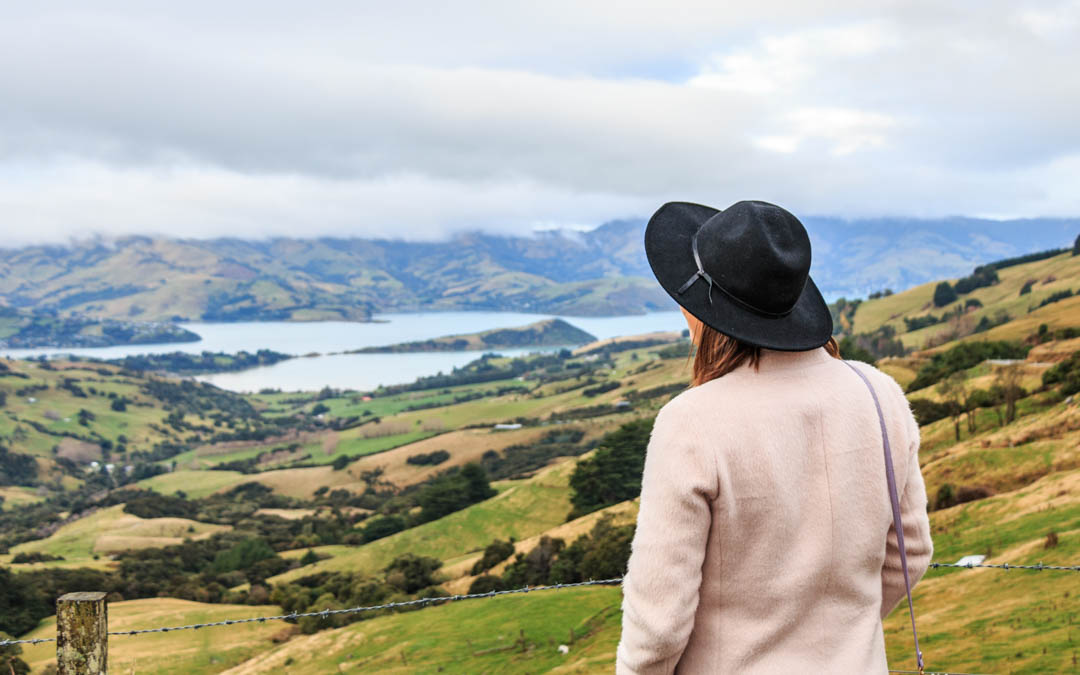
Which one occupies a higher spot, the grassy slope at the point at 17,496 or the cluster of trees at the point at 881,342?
the cluster of trees at the point at 881,342

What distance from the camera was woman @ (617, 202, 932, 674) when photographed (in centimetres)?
170

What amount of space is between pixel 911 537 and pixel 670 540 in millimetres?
963

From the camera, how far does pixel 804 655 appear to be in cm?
185

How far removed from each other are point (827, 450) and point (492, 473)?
3026 inches

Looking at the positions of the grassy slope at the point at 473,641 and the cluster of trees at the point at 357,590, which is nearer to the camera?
the grassy slope at the point at 473,641

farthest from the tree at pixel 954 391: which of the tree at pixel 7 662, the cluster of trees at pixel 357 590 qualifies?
the tree at pixel 7 662

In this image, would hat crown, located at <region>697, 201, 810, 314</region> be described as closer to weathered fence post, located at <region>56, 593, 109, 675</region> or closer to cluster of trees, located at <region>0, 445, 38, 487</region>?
weathered fence post, located at <region>56, 593, 109, 675</region>

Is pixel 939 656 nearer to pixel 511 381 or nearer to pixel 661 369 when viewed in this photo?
pixel 661 369

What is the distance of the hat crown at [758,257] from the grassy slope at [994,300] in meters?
70.5

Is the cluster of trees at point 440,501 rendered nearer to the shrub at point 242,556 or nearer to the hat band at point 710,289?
the shrub at point 242,556

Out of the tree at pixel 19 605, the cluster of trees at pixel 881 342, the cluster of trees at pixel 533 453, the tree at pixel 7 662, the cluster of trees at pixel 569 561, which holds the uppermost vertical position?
the cluster of trees at pixel 881 342

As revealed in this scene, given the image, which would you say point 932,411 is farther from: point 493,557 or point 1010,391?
point 493,557

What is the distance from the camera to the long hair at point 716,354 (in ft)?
6.15

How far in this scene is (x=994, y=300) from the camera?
98.5m
